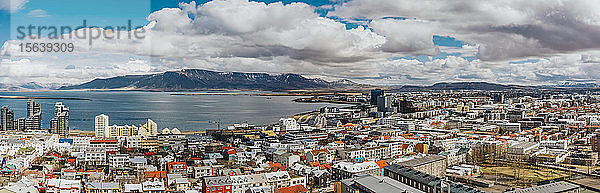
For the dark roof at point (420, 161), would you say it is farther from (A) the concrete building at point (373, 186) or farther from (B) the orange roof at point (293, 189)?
(B) the orange roof at point (293, 189)

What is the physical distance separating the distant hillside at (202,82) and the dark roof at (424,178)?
147ft

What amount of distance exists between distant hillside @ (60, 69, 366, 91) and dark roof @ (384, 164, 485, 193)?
44857mm

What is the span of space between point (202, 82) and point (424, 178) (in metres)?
50.8

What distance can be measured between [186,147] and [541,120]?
Answer: 1091 centimetres

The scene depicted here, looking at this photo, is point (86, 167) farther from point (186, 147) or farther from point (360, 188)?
point (360, 188)

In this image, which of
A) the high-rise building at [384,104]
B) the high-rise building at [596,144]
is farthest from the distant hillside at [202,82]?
the high-rise building at [596,144]

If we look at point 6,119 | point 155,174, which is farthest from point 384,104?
point 155,174

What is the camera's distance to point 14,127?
38.0 ft

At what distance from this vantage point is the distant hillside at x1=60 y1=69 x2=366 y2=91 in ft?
168

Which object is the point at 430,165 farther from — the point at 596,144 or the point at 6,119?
the point at 6,119

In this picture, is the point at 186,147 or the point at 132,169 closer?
the point at 132,169

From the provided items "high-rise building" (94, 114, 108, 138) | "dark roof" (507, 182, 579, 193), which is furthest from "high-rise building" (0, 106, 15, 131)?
"dark roof" (507, 182, 579, 193)

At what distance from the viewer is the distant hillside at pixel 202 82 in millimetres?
51281

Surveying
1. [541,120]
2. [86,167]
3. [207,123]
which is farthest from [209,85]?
[86,167]
